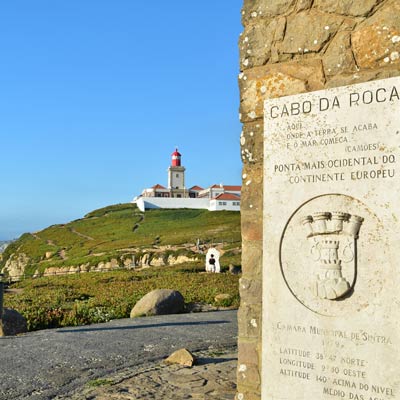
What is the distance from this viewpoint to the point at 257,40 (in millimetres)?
4879

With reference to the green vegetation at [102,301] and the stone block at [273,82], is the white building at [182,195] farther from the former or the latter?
the stone block at [273,82]

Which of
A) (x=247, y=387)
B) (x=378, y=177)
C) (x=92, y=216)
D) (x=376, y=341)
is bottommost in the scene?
(x=247, y=387)

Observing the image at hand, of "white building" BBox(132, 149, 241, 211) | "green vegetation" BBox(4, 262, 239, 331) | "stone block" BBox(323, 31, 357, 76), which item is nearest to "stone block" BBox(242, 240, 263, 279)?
"stone block" BBox(323, 31, 357, 76)

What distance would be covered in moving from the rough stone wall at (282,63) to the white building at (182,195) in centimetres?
8000

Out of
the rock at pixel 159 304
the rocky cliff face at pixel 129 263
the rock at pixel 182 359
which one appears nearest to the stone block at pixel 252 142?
the rock at pixel 182 359

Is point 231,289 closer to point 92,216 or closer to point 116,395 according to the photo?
point 116,395

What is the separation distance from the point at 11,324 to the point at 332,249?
29.2 feet

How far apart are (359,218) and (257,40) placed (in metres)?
1.92

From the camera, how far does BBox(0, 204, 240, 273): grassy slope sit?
184 feet

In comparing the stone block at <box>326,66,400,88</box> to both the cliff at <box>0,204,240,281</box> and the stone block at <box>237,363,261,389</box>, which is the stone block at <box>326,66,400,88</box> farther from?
the cliff at <box>0,204,240,281</box>

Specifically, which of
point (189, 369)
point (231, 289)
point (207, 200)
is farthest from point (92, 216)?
point (189, 369)

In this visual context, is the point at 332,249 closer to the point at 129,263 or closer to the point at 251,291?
the point at 251,291

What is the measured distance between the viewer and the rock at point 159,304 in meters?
13.8

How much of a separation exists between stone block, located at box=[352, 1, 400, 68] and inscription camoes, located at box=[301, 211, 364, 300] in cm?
123
